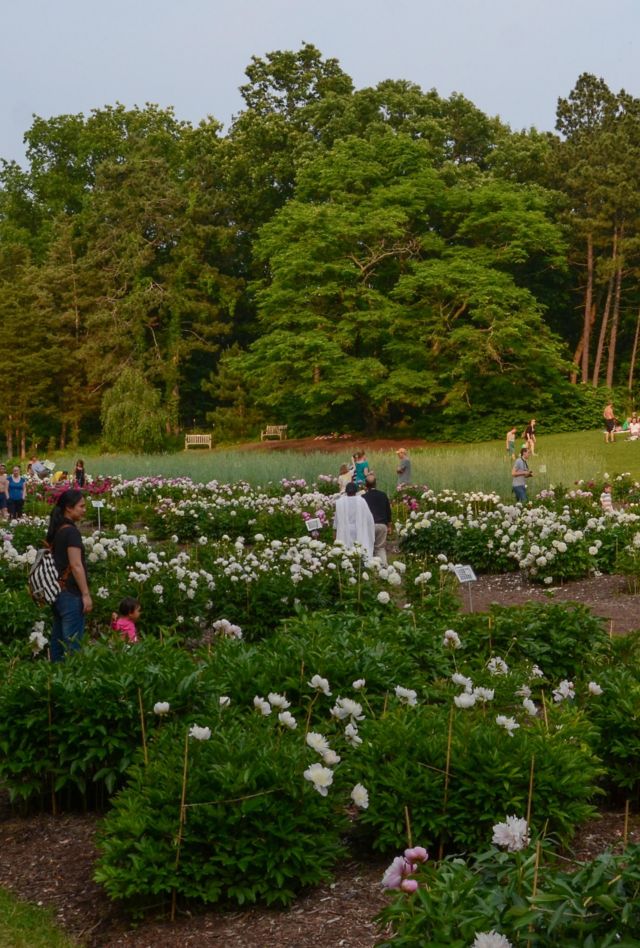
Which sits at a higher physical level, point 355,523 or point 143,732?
point 355,523

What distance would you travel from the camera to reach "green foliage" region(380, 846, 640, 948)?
2.57 meters

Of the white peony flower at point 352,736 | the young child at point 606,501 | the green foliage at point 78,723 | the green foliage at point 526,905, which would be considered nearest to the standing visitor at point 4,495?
A: the young child at point 606,501

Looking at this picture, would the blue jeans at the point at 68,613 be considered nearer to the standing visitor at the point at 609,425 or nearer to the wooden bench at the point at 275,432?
the standing visitor at the point at 609,425

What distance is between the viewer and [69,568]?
739 cm

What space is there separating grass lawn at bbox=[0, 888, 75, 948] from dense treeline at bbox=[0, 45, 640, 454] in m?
33.8

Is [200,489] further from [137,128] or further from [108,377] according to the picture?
[137,128]

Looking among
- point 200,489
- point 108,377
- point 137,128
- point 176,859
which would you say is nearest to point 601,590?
point 176,859

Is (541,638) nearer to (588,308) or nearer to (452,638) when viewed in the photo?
(452,638)

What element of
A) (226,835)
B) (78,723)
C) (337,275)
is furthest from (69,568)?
(337,275)

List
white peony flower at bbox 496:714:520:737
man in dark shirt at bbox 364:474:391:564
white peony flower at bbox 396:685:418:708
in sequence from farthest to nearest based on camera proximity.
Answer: man in dark shirt at bbox 364:474:391:564, white peony flower at bbox 396:685:418:708, white peony flower at bbox 496:714:520:737

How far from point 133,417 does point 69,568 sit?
34495 mm

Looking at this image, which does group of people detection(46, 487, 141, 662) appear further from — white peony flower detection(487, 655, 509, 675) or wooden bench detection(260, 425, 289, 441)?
wooden bench detection(260, 425, 289, 441)

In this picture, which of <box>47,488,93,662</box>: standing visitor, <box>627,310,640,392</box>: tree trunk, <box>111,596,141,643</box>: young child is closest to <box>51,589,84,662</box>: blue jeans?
<box>47,488,93,662</box>: standing visitor

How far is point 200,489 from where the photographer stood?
21.1 meters
